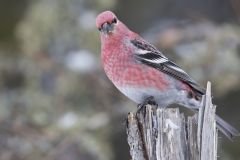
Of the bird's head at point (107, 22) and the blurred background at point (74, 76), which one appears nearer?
the bird's head at point (107, 22)

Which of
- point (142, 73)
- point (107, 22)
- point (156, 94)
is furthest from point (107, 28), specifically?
point (156, 94)

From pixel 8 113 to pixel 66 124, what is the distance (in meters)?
0.76

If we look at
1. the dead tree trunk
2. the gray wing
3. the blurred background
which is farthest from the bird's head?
the dead tree trunk

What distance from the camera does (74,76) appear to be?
8289 mm

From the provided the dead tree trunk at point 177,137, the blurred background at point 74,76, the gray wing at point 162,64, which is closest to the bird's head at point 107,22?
the gray wing at point 162,64

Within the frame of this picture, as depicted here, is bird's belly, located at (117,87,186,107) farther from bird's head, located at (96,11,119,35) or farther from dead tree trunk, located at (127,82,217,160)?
dead tree trunk, located at (127,82,217,160)

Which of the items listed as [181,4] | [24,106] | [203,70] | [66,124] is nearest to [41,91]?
[24,106]

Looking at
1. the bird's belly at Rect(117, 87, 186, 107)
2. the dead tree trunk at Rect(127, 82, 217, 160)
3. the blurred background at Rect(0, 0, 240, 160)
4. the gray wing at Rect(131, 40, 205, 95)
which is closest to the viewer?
the dead tree trunk at Rect(127, 82, 217, 160)

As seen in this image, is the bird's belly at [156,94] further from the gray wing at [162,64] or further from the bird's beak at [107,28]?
the bird's beak at [107,28]

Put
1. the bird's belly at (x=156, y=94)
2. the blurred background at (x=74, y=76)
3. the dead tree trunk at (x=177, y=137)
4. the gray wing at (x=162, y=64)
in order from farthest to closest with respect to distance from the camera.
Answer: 1. the blurred background at (x=74, y=76)
2. the gray wing at (x=162, y=64)
3. the bird's belly at (x=156, y=94)
4. the dead tree trunk at (x=177, y=137)

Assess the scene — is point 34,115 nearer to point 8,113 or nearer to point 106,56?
point 8,113

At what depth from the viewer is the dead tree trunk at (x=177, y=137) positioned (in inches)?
177

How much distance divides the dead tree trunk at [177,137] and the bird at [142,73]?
134 cm

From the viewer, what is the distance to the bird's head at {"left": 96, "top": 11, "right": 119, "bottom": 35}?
6.31 meters
